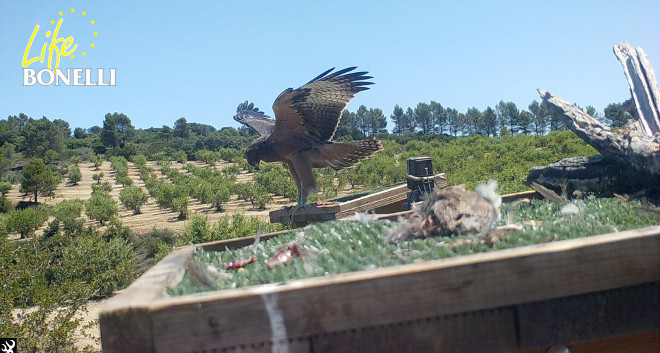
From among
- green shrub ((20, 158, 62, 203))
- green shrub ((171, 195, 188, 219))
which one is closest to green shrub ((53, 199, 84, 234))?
green shrub ((171, 195, 188, 219))

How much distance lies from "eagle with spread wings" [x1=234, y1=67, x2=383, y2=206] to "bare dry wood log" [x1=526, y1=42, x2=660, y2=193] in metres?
2.03

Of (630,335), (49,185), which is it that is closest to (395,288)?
(630,335)

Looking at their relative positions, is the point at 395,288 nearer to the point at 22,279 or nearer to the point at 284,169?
the point at 22,279

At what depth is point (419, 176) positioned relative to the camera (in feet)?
18.7

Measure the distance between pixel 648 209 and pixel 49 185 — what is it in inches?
940

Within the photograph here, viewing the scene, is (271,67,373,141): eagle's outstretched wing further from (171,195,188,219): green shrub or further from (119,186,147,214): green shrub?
(119,186,147,214): green shrub

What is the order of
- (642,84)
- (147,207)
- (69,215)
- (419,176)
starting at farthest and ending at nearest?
1. (147,207)
2. (69,215)
3. (419,176)
4. (642,84)

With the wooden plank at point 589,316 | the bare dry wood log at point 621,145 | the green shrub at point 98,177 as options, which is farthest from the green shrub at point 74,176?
the wooden plank at point 589,316

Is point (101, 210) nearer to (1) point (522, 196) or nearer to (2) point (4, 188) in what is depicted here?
(2) point (4, 188)

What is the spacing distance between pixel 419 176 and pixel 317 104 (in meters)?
1.40

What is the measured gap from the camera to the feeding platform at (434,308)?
1077 millimetres

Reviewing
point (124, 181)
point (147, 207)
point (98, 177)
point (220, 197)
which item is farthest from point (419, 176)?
point (98, 177)

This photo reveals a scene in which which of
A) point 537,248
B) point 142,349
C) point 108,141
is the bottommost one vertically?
point 142,349

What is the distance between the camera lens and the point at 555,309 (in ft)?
3.92
